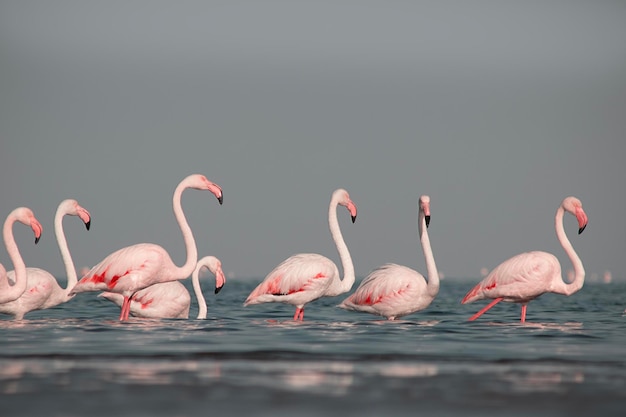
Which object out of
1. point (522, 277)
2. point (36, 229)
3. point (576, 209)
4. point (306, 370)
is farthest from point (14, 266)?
point (576, 209)

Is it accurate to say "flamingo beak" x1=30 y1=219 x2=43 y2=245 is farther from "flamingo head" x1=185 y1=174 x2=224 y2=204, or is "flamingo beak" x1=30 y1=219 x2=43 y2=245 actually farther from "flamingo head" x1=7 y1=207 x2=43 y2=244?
"flamingo head" x1=185 y1=174 x2=224 y2=204

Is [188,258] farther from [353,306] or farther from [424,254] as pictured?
[424,254]

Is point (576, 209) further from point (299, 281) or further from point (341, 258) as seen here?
point (299, 281)

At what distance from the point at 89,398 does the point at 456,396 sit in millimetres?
2815

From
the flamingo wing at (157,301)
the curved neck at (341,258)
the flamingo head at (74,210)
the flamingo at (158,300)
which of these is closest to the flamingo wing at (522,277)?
the curved neck at (341,258)

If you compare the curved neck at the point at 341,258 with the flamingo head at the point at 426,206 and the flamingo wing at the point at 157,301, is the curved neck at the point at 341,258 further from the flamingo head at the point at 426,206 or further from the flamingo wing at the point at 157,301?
the flamingo wing at the point at 157,301

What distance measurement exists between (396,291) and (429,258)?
1172 millimetres

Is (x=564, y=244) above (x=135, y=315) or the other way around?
above

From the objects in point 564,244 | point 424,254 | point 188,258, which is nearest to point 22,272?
point 188,258

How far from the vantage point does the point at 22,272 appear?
45.1 ft

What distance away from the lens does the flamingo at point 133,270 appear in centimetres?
1477

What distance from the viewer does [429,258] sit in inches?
640

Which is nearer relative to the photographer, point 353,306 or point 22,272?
point 22,272

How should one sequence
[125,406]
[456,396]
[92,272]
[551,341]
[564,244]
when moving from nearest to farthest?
1. [125,406]
2. [456,396]
3. [551,341]
4. [92,272]
5. [564,244]
